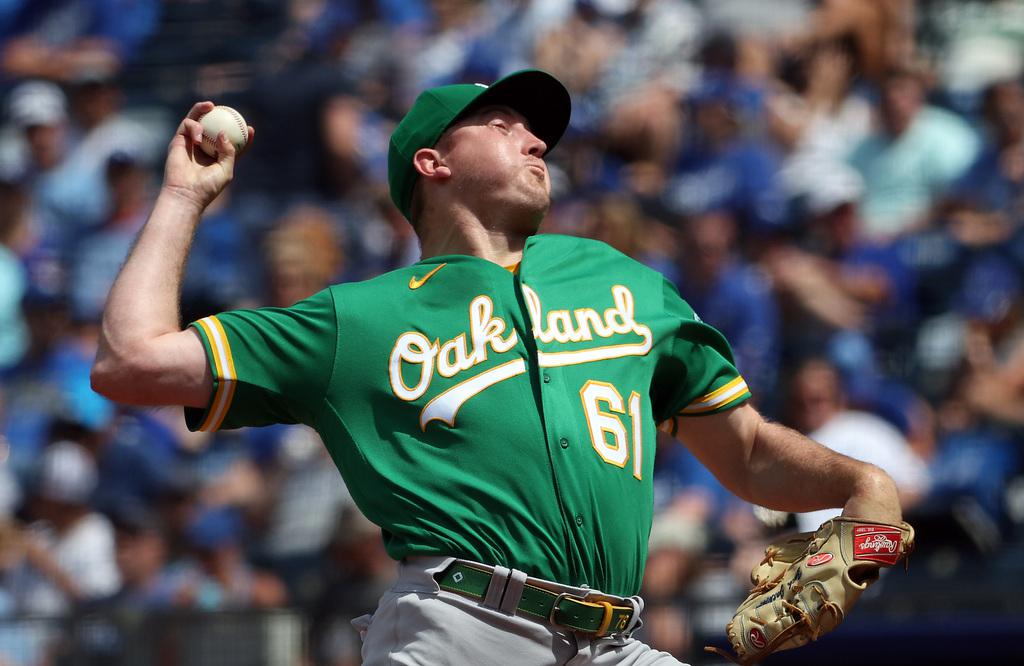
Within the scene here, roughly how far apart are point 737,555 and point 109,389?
3814mm

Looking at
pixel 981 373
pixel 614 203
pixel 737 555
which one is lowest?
pixel 737 555

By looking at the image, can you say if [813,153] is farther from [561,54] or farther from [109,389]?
[109,389]

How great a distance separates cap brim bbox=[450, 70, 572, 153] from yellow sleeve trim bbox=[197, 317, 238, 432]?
32.7 inches

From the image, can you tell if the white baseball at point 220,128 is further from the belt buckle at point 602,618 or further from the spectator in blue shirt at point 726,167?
the spectator in blue shirt at point 726,167

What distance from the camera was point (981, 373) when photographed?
669 cm

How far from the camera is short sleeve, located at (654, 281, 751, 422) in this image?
3.36 meters

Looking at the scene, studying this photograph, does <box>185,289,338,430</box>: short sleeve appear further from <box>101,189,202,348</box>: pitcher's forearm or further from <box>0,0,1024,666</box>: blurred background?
<box>0,0,1024,666</box>: blurred background

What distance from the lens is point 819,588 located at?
2.89 m

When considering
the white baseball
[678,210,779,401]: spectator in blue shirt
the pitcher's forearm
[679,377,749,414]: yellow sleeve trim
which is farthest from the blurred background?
the pitcher's forearm

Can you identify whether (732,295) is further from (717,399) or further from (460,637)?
(460,637)

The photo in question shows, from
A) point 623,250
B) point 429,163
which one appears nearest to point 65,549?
point 623,250

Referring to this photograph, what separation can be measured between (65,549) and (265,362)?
15.9 feet

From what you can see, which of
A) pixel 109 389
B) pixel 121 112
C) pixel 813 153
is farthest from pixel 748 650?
pixel 121 112

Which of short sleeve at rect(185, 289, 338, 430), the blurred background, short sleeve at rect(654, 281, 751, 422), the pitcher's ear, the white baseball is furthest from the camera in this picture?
the blurred background
